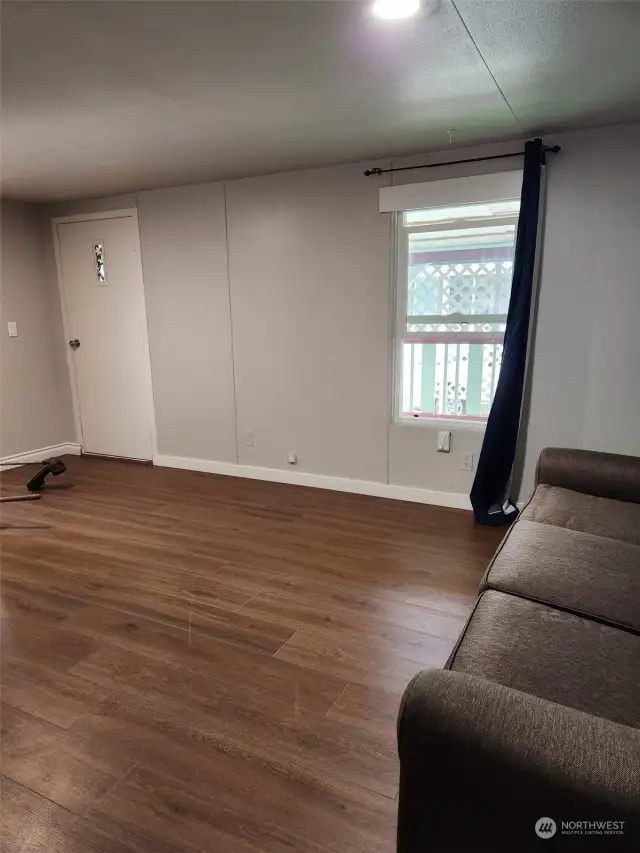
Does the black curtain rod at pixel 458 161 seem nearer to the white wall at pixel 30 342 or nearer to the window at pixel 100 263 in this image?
the window at pixel 100 263

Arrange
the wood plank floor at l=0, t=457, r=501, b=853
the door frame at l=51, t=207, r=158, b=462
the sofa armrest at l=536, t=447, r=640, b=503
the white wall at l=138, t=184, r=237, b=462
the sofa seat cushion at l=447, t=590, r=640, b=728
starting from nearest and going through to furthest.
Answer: the sofa seat cushion at l=447, t=590, r=640, b=728 < the wood plank floor at l=0, t=457, r=501, b=853 < the sofa armrest at l=536, t=447, r=640, b=503 < the white wall at l=138, t=184, r=237, b=462 < the door frame at l=51, t=207, r=158, b=462

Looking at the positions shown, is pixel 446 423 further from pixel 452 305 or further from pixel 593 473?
pixel 593 473

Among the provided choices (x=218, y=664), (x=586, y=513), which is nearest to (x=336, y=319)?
(x=586, y=513)

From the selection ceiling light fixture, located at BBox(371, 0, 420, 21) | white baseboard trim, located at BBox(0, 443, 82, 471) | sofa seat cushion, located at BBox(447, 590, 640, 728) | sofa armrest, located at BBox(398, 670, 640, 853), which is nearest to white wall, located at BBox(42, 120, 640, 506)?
white baseboard trim, located at BBox(0, 443, 82, 471)

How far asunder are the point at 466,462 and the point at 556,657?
7.66 ft

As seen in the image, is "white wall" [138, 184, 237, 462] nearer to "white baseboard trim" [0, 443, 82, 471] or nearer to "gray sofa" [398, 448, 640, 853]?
"white baseboard trim" [0, 443, 82, 471]

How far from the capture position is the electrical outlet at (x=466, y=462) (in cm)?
355

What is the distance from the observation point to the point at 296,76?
211cm

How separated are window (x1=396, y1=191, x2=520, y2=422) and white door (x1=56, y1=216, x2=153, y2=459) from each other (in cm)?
234

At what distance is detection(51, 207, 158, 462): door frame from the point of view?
4.45m

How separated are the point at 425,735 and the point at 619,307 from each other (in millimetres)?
2808

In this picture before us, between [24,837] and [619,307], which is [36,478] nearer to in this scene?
[24,837]

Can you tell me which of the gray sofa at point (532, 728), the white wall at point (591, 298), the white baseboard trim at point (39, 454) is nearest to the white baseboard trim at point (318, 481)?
the white wall at point (591, 298)

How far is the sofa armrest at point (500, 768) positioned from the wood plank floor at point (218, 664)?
0.49m
